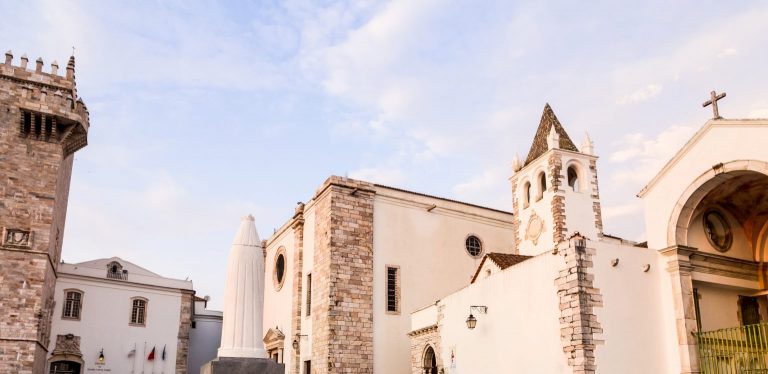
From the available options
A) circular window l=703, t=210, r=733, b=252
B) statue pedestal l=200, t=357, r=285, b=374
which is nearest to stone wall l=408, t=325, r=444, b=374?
circular window l=703, t=210, r=733, b=252

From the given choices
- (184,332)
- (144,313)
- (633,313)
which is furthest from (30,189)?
(633,313)

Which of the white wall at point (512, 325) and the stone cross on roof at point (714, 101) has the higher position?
the stone cross on roof at point (714, 101)

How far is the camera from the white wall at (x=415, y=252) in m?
→ 22.2

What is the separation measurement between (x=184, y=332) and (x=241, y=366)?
75.9 ft

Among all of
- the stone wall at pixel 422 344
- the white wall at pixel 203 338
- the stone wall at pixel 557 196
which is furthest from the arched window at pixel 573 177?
the white wall at pixel 203 338

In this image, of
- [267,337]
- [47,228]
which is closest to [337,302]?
[267,337]

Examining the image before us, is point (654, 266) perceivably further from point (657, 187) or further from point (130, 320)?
point (130, 320)

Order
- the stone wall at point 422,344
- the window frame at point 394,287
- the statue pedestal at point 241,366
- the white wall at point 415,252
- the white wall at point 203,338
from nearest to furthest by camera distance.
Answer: the statue pedestal at point 241,366 < the stone wall at point 422,344 < the white wall at point 415,252 < the window frame at point 394,287 < the white wall at point 203,338

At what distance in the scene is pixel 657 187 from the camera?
1431 centimetres

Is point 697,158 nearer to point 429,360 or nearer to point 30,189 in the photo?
point 429,360

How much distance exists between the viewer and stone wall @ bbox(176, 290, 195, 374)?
3019cm

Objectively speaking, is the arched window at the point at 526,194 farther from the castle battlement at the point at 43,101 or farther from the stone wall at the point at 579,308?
the castle battlement at the point at 43,101

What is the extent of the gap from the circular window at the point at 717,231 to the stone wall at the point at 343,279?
37.3ft

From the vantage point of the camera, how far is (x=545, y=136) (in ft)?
80.6
